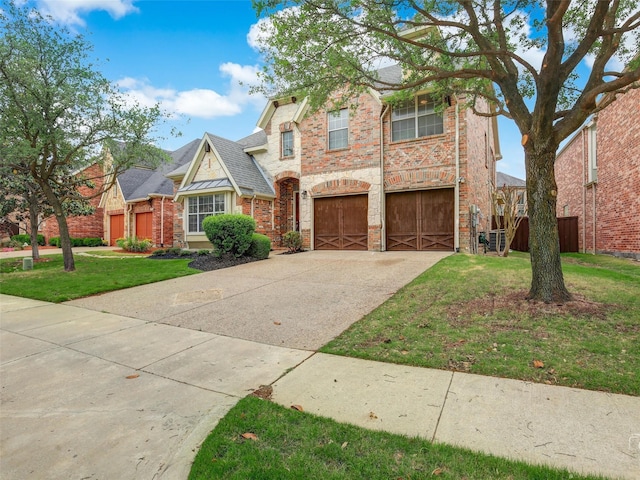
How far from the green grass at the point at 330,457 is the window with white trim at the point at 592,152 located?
17.9 meters

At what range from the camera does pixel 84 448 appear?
2.38m

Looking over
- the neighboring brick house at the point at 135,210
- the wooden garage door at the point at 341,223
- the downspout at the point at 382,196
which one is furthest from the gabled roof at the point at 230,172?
the downspout at the point at 382,196

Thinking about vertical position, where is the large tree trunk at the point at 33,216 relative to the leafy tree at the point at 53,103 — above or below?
below

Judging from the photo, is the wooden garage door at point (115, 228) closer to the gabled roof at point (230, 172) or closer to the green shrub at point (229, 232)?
the gabled roof at point (230, 172)

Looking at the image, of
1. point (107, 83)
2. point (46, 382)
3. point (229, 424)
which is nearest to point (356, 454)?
point (229, 424)

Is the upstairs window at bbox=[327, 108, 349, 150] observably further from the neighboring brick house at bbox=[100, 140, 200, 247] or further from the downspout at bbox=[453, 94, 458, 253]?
the neighboring brick house at bbox=[100, 140, 200, 247]

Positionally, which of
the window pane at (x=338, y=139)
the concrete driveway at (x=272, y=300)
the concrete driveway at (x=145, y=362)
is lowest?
the concrete driveway at (x=145, y=362)

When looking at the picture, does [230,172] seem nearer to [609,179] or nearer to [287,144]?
[287,144]

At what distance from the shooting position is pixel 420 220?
44.2ft

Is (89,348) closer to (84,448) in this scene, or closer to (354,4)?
(84,448)

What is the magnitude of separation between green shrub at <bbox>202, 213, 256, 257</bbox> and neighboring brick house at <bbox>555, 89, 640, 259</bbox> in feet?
44.7

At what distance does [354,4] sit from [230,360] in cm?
597

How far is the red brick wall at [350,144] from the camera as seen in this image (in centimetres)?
1403

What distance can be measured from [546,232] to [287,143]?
13101 millimetres
